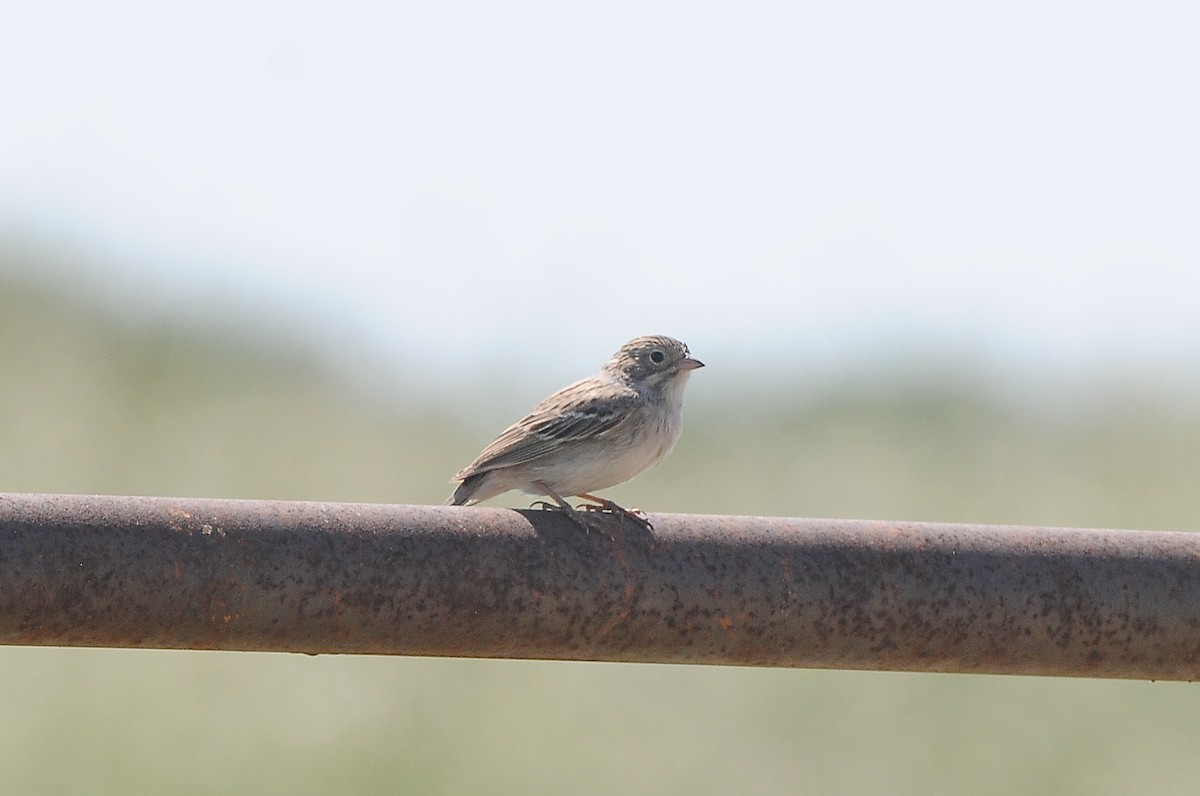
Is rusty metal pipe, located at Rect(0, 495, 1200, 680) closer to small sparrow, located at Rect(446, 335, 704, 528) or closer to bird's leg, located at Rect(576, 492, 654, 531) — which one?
bird's leg, located at Rect(576, 492, 654, 531)

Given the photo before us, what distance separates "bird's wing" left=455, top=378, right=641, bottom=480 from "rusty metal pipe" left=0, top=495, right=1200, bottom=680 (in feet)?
9.38

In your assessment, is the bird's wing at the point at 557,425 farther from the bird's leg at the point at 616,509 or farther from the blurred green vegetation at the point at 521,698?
the blurred green vegetation at the point at 521,698

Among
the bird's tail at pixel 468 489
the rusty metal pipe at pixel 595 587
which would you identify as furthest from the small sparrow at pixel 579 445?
the rusty metal pipe at pixel 595 587

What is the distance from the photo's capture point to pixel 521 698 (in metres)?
13.4

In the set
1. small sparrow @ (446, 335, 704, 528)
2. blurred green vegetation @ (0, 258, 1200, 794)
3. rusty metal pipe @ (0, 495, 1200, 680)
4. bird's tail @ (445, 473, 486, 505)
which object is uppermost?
rusty metal pipe @ (0, 495, 1200, 680)

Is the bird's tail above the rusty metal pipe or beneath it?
beneath

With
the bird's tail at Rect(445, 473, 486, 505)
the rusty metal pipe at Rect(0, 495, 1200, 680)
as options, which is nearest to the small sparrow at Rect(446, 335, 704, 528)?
the bird's tail at Rect(445, 473, 486, 505)

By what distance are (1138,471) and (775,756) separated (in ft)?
22.1

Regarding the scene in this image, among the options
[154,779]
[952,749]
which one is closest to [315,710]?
[154,779]

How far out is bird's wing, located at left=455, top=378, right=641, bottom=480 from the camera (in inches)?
245

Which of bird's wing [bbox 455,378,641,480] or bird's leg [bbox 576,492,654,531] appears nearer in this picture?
bird's leg [bbox 576,492,654,531]

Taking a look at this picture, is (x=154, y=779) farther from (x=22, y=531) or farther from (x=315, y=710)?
(x=22, y=531)

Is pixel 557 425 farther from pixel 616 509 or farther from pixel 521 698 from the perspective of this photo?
pixel 521 698

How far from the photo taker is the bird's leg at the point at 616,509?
3.23 meters
